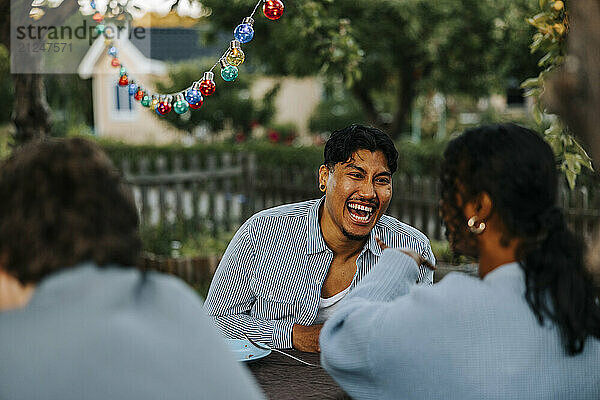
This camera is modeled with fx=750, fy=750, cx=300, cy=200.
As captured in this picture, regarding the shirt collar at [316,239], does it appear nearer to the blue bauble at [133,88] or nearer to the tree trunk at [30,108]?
the blue bauble at [133,88]

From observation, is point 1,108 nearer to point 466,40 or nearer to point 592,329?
point 466,40

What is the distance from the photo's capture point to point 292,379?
2.47 metres

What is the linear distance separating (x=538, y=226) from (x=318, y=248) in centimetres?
145

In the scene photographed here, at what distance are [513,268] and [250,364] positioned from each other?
3.71ft

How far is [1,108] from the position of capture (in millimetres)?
25984

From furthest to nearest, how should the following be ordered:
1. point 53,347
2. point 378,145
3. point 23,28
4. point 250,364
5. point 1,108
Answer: point 1,108, point 23,28, point 378,145, point 250,364, point 53,347

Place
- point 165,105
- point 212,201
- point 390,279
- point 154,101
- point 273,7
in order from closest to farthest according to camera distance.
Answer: point 390,279 → point 273,7 → point 165,105 → point 154,101 → point 212,201

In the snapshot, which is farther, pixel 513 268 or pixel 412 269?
pixel 412 269

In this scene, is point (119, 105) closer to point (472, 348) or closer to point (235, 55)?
point (235, 55)

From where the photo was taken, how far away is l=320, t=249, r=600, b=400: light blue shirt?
1.73 meters

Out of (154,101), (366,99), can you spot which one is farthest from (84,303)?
(366,99)

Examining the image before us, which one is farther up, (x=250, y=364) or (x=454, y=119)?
(x=454, y=119)

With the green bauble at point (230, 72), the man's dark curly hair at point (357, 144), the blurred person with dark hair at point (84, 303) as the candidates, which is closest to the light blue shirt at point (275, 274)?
the man's dark curly hair at point (357, 144)

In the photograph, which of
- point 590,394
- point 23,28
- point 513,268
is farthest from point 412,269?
point 23,28
